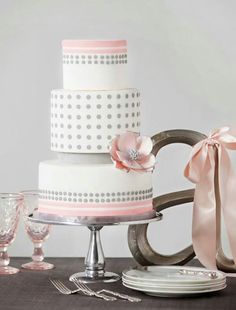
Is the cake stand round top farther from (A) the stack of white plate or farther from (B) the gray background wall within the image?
(B) the gray background wall

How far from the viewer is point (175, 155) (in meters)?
2.96

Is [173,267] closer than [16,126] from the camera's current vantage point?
Yes

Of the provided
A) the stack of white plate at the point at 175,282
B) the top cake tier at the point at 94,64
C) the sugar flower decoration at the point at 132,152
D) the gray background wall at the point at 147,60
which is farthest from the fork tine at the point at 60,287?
the gray background wall at the point at 147,60

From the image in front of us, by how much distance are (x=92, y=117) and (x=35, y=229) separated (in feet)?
1.13

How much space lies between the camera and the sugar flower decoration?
2221 millimetres

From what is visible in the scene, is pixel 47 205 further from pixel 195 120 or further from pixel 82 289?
pixel 195 120

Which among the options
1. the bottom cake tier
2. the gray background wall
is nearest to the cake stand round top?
the bottom cake tier

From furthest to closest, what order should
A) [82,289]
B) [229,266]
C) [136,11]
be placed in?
[136,11], [229,266], [82,289]

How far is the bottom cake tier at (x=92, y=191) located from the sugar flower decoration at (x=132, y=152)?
0.02 metres

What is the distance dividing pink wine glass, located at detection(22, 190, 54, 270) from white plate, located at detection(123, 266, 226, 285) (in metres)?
0.28

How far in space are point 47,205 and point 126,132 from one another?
0.23 metres

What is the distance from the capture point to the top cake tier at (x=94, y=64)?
225 centimetres

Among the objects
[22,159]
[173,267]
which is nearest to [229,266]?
[173,267]

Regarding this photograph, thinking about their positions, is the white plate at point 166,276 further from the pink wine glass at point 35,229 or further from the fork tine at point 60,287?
the pink wine glass at point 35,229
